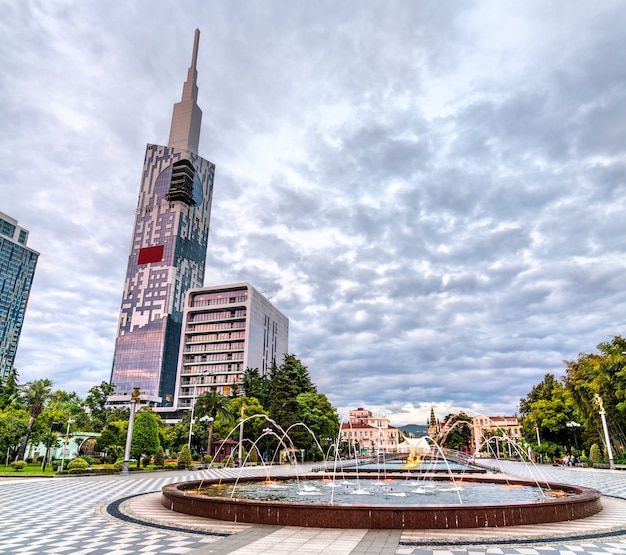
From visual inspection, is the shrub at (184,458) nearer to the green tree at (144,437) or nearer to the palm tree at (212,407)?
the green tree at (144,437)

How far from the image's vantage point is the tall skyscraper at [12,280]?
13250cm

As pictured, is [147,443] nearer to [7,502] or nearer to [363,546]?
[7,502]

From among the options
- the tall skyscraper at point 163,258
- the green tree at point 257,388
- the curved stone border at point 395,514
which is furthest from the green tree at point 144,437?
the tall skyscraper at point 163,258

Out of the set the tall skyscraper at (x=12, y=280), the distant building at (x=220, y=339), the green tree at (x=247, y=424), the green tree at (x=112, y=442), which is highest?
the tall skyscraper at (x=12, y=280)

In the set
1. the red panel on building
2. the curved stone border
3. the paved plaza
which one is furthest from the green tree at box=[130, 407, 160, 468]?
the red panel on building

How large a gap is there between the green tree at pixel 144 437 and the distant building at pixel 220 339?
52.0 metres

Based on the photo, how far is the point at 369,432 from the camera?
144625 millimetres

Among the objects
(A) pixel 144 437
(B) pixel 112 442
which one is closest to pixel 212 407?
(B) pixel 112 442

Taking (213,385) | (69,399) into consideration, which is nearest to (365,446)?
(213,385)

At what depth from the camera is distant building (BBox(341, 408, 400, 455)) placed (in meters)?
137

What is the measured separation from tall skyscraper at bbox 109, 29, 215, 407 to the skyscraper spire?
338mm

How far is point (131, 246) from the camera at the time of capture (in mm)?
122625

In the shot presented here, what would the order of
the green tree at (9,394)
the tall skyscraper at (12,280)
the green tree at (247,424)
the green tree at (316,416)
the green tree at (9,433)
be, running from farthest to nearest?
the tall skyscraper at (12,280)
the green tree at (316,416)
the green tree at (247,424)
the green tree at (9,394)
the green tree at (9,433)

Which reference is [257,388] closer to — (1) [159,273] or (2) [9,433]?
(2) [9,433]
